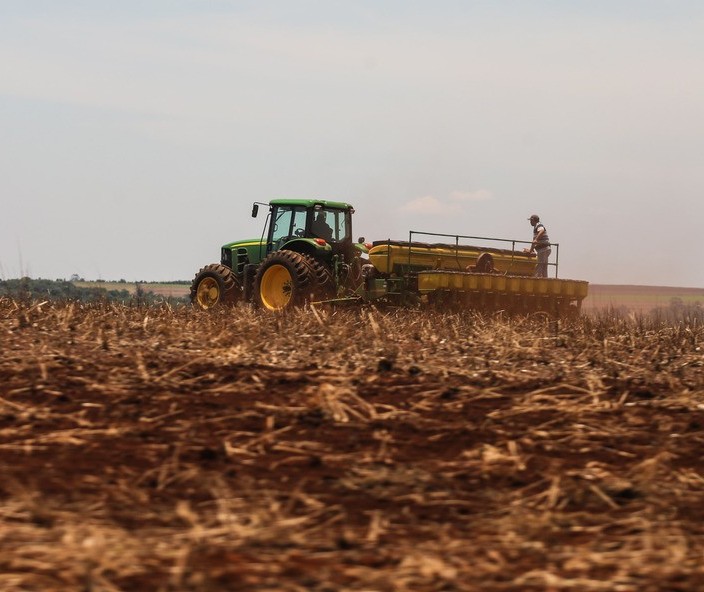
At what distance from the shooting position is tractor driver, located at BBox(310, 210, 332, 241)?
63.2ft

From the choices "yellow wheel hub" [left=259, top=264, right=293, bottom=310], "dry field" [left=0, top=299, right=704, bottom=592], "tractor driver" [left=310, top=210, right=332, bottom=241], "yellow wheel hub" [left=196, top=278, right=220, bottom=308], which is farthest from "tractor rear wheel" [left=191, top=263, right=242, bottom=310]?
"dry field" [left=0, top=299, right=704, bottom=592]

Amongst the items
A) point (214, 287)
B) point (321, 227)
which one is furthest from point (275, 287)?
point (214, 287)

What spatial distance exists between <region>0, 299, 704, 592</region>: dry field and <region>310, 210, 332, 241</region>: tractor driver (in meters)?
9.38

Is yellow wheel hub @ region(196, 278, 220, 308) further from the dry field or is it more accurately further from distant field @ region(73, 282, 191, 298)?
the dry field

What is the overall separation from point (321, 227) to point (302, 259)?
1203 mm

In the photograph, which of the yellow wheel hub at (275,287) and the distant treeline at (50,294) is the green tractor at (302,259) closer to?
the yellow wheel hub at (275,287)

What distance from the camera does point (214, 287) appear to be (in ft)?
69.2

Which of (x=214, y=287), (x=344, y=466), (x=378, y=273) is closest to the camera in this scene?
(x=344, y=466)

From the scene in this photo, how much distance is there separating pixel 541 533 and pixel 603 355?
4771mm

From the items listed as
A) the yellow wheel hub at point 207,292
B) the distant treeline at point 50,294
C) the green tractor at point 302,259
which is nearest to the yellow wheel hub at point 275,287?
the green tractor at point 302,259

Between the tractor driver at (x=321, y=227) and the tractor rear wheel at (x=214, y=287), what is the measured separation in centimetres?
224

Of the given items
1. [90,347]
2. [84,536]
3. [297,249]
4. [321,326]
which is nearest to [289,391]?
[90,347]

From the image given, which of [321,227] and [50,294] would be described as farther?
[321,227]

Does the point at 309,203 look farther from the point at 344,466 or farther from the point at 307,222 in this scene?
the point at 344,466
